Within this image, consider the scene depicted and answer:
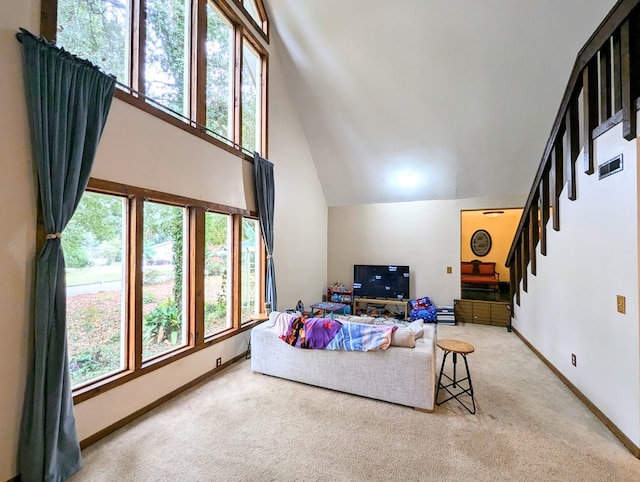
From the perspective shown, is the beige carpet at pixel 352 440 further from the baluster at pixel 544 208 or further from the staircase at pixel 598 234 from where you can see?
the baluster at pixel 544 208

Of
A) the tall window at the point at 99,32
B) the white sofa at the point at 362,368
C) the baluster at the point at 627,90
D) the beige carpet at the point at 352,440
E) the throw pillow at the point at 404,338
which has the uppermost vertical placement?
the tall window at the point at 99,32

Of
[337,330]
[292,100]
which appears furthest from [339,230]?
[337,330]

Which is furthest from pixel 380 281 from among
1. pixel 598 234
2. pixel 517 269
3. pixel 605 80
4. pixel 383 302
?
pixel 605 80

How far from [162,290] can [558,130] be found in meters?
4.73

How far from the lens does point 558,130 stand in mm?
3486

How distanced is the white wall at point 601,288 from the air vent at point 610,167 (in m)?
0.04

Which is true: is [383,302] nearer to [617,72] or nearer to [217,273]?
[217,273]

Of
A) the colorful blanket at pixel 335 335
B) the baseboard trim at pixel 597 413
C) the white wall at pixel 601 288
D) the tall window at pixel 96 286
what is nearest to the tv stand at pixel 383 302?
the baseboard trim at pixel 597 413

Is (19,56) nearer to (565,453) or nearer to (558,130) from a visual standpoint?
(565,453)

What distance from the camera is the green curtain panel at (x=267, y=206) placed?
428 centimetres

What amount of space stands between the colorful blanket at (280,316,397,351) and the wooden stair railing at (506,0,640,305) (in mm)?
2457

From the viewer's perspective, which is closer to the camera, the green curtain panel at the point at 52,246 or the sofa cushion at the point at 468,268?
the green curtain panel at the point at 52,246

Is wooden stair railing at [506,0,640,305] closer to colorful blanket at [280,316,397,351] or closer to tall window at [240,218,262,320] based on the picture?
colorful blanket at [280,316,397,351]

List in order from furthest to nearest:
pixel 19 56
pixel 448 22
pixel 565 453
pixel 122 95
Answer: pixel 448 22, pixel 122 95, pixel 565 453, pixel 19 56
